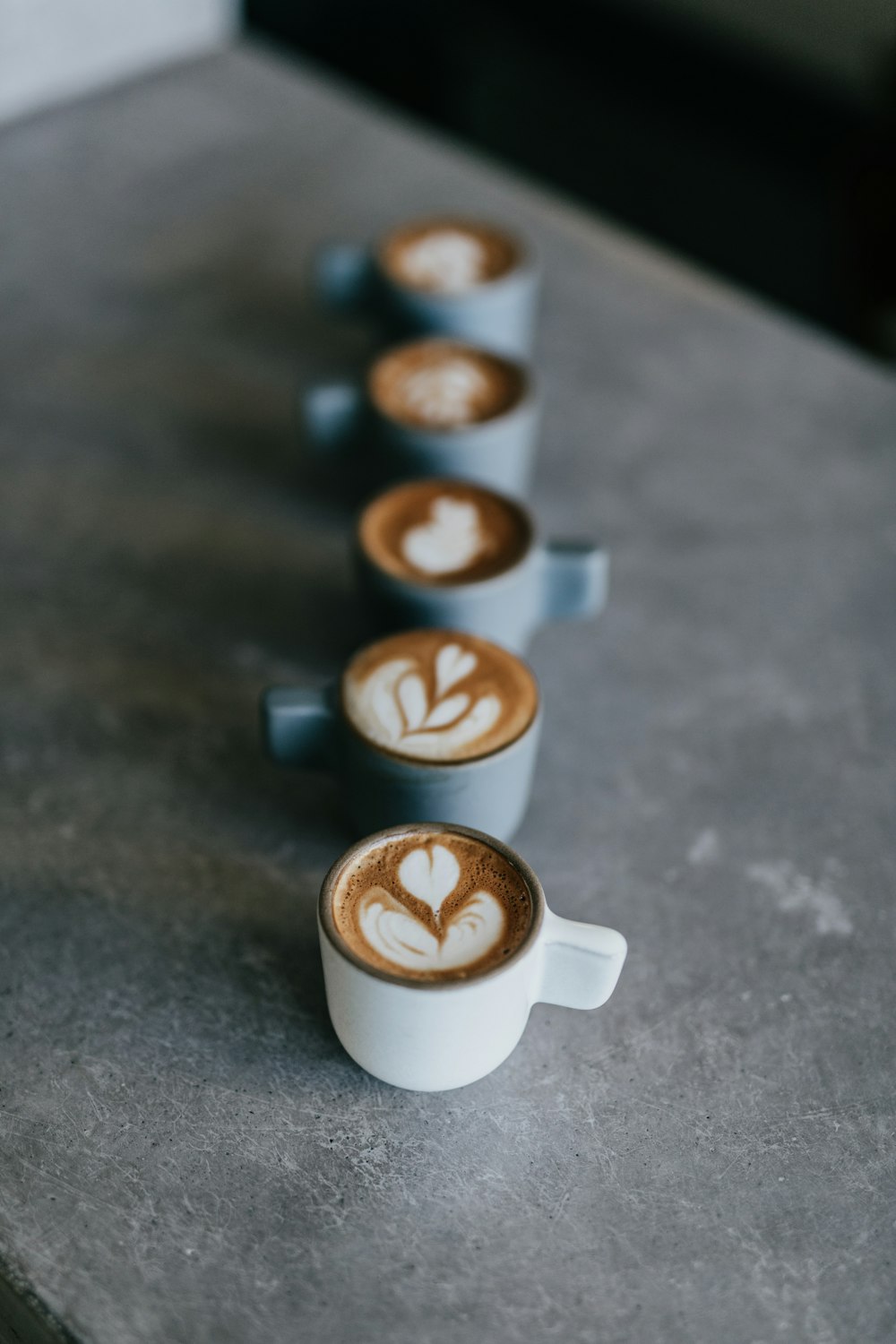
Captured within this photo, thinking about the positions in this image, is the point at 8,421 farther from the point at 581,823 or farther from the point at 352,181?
the point at 581,823

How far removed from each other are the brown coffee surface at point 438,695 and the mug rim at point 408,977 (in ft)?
0.20

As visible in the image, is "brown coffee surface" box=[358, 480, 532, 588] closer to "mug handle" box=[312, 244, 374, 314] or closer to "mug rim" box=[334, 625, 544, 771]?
"mug rim" box=[334, 625, 544, 771]

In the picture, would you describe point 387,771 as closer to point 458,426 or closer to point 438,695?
point 438,695

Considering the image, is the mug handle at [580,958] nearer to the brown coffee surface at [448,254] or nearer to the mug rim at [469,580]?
the mug rim at [469,580]

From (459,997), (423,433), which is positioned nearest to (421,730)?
(459,997)

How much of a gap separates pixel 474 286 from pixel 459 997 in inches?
36.6

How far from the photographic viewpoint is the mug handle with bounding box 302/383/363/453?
1.34 meters

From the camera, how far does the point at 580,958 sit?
2.79 ft

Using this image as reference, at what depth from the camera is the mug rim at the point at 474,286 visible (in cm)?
144

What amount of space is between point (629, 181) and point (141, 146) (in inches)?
75.5

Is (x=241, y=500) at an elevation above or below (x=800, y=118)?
above

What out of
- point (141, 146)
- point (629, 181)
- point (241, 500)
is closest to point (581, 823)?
point (241, 500)

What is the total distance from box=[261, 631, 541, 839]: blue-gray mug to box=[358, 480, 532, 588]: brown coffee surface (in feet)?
0.32

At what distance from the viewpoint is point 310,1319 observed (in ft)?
2.56
